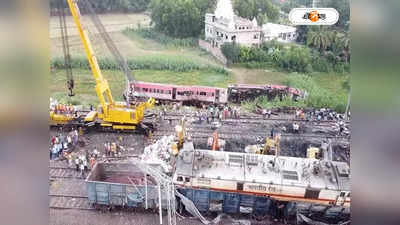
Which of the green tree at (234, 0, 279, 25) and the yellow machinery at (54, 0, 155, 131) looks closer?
the green tree at (234, 0, 279, 25)

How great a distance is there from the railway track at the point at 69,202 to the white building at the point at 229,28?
159cm

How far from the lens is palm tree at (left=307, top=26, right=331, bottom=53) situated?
305 cm

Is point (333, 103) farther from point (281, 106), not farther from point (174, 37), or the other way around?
point (174, 37)

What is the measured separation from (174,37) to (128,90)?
1.85 ft

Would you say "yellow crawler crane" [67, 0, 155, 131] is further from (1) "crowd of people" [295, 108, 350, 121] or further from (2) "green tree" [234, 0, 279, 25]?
(1) "crowd of people" [295, 108, 350, 121]

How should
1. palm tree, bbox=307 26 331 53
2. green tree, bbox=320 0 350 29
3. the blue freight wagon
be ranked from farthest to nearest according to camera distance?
the blue freight wagon → palm tree, bbox=307 26 331 53 → green tree, bbox=320 0 350 29

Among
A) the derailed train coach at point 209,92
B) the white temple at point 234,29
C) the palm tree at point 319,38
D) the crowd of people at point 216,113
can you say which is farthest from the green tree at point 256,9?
the crowd of people at point 216,113

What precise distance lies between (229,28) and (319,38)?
0.68 meters

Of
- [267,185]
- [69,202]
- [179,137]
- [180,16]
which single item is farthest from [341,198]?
[69,202]

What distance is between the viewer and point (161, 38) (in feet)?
10.6

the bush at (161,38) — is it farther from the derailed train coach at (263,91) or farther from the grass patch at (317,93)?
the grass patch at (317,93)

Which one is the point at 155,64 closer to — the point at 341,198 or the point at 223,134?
the point at 223,134

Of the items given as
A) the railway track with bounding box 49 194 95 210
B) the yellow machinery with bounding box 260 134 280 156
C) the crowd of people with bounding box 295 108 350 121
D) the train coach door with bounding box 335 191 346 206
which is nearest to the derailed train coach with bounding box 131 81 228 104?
the yellow machinery with bounding box 260 134 280 156
